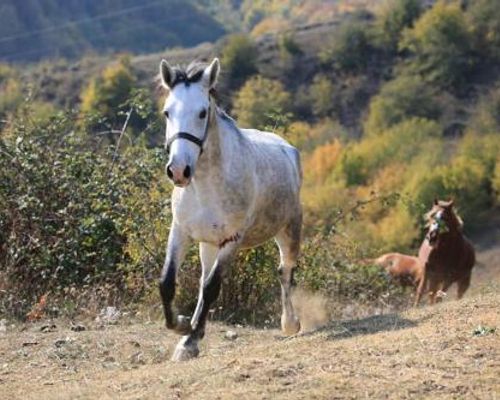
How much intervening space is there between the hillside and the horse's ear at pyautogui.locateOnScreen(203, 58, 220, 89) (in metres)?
137

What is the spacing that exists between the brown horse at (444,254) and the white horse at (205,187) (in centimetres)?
664

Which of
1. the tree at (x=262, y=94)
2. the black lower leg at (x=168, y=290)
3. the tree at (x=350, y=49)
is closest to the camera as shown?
the black lower leg at (x=168, y=290)

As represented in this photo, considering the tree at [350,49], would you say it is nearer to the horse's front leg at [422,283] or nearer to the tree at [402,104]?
the tree at [402,104]

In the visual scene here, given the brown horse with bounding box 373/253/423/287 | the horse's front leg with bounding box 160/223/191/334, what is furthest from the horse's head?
the brown horse with bounding box 373/253/423/287

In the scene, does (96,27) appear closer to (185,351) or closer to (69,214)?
(69,214)

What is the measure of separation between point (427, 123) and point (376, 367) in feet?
260

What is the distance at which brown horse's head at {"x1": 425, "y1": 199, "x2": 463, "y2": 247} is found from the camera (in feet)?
46.0

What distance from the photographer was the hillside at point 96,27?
146m

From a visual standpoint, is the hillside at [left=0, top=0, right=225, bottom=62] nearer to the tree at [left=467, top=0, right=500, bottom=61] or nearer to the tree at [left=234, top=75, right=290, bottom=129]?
the tree at [left=234, top=75, right=290, bottom=129]

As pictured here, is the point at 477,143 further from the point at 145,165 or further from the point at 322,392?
the point at 322,392

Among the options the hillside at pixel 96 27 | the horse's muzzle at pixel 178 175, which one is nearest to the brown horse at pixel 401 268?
the horse's muzzle at pixel 178 175

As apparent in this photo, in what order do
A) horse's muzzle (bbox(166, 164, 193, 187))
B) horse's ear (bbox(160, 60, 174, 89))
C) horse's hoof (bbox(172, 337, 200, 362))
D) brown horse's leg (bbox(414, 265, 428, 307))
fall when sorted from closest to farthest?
horse's muzzle (bbox(166, 164, 193, 187)), horse's ear (bbox(160, 60, 174, 89)), horse's hoof (bbox(172, 337, 200, 362)), brown horse's leg (bbox(414, 265, 428, 307))

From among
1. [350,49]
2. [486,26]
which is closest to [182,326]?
[350,49]

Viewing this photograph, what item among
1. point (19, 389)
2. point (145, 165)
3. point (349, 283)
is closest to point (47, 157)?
point (145, 165)
